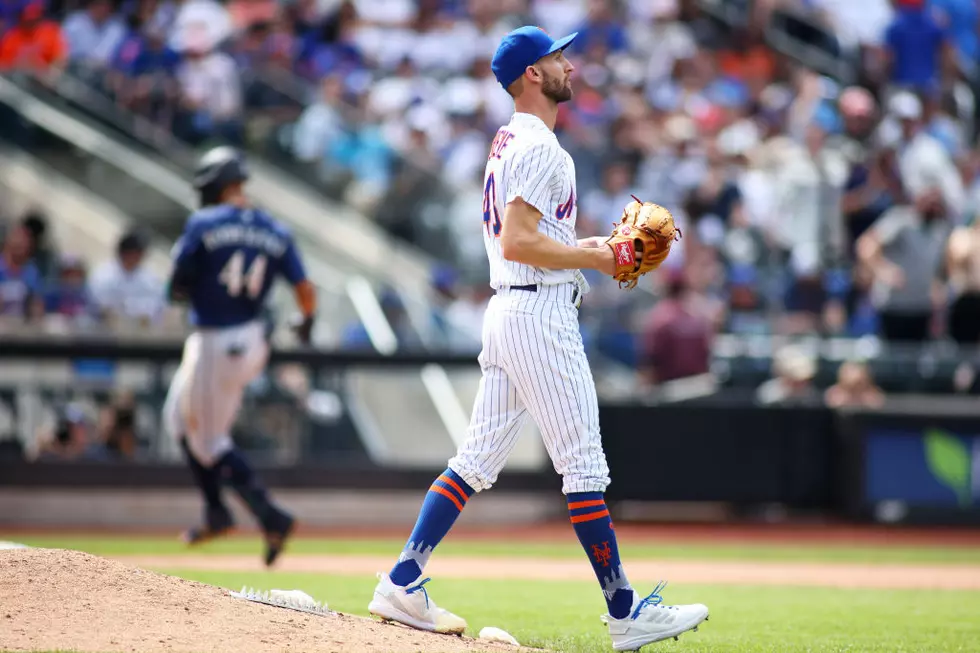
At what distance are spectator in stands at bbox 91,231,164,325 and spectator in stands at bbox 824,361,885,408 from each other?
20.4 ft

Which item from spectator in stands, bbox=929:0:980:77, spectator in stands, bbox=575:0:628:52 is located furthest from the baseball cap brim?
spectator in stands, bbox=929:0:980:77

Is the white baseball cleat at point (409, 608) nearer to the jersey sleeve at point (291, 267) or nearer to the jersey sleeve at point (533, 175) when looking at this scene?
the jersey sleeve at point (533, 175)

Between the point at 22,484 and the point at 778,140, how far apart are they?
9422mm

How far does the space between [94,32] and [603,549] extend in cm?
1436

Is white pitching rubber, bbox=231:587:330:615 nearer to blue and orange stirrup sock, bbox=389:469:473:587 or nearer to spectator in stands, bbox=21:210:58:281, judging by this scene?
blue and orange stirrup sock, bbox=389:469:473:587

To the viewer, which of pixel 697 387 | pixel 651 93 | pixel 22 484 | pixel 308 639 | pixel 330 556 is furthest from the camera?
pixel 651 93

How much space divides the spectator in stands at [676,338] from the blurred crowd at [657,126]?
2 cm

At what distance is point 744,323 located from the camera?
13.7 metres

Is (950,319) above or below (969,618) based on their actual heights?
above

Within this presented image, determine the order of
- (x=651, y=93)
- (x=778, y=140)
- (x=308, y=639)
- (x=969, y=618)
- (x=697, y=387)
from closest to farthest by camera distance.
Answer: (x=308, y=639) → (x=969, y=618) → (x=697, y=387) → (x=778, y=140) → (x=651, y=93)

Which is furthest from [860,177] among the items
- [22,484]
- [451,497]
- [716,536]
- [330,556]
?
[451,497]

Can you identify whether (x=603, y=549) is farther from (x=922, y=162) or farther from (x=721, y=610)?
(x=922, y=162)

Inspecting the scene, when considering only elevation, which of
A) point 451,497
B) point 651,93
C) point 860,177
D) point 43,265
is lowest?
point 451,497

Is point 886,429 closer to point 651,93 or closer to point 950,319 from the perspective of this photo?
point 950,319
